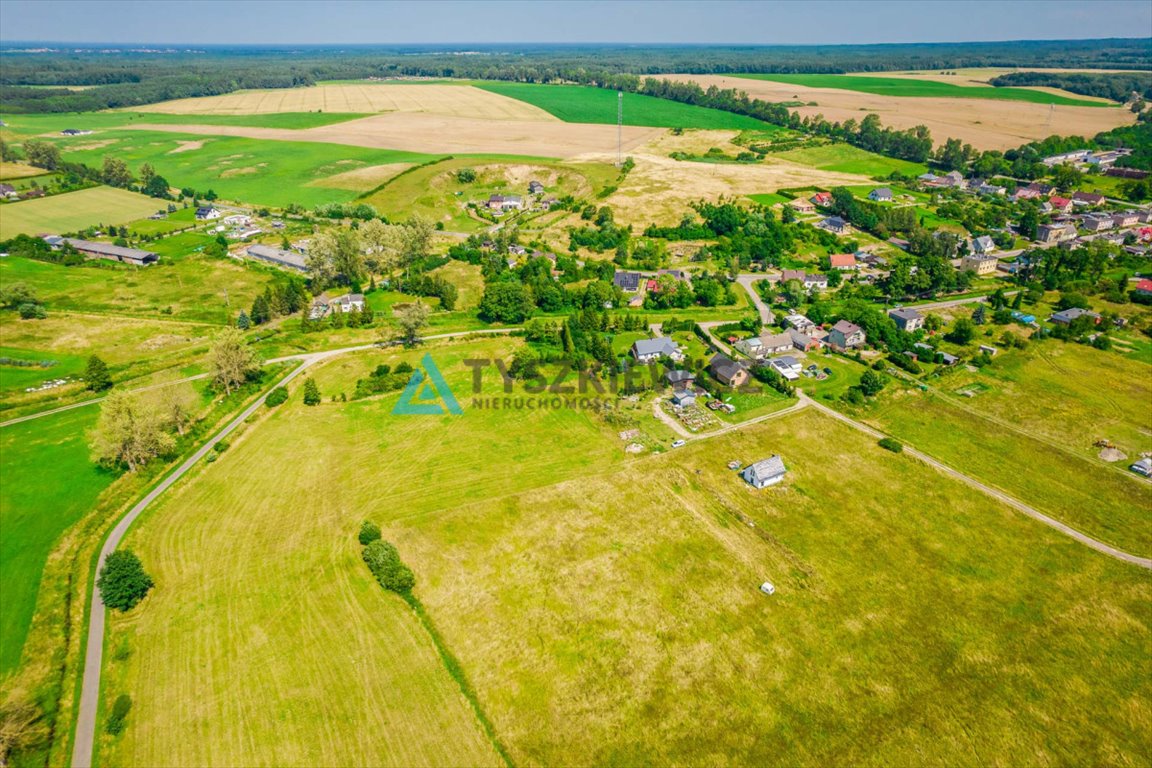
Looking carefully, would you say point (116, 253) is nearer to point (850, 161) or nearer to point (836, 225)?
point (836, 225)

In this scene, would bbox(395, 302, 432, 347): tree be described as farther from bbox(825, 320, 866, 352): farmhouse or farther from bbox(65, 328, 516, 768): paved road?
bbox(825, 320, 866, 352): farmhouse

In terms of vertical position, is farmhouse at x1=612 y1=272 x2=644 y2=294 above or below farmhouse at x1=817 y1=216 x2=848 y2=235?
below

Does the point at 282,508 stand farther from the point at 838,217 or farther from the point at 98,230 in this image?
the point at 838,217

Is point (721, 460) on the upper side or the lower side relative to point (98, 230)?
lower

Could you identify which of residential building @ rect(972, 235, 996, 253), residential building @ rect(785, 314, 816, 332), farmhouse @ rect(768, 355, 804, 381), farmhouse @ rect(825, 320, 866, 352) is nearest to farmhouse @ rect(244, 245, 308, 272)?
farmhouse @ rect(768, 355, 804, 381)

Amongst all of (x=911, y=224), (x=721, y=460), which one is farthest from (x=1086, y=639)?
(x=911, y=224)

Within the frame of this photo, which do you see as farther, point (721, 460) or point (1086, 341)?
point (1086, 341)
